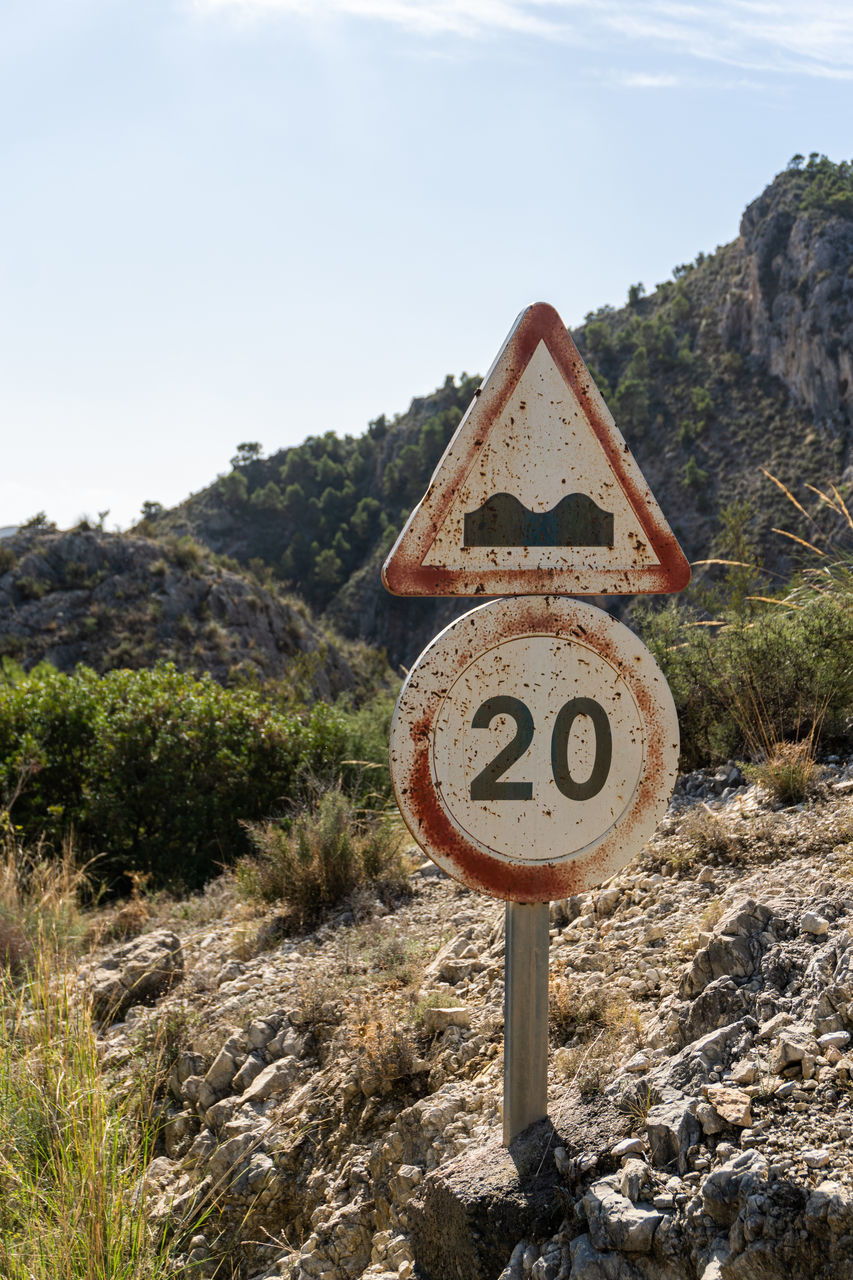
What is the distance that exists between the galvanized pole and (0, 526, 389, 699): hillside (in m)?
18.4

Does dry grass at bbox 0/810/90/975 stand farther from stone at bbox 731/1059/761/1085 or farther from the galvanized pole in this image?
stone at bbox 731/1059/761/1085

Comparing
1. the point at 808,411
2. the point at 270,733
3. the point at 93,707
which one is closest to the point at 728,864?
the point at 270,733

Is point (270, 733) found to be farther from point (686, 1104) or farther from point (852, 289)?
point (852, 289)

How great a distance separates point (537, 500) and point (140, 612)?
74.6 feet

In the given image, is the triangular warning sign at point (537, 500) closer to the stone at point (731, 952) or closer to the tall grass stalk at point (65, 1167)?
the stone at point (731, 952)

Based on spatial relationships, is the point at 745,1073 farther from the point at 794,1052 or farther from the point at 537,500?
the point at 537,500

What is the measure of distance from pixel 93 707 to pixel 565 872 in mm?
6409

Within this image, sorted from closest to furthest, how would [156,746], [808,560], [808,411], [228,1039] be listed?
[228,1039] < [808,560] < [156,746] < [808,411]

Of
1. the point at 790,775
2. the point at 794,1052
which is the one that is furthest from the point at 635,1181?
the point at 790,775

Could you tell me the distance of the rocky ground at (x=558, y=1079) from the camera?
5.90 ft

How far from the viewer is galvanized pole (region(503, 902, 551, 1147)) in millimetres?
1959

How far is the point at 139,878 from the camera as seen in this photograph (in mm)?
5852

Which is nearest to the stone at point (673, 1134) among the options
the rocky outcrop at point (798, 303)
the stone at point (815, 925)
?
the stone at point (815, 925)

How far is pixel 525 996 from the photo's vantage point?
6.48 feet
